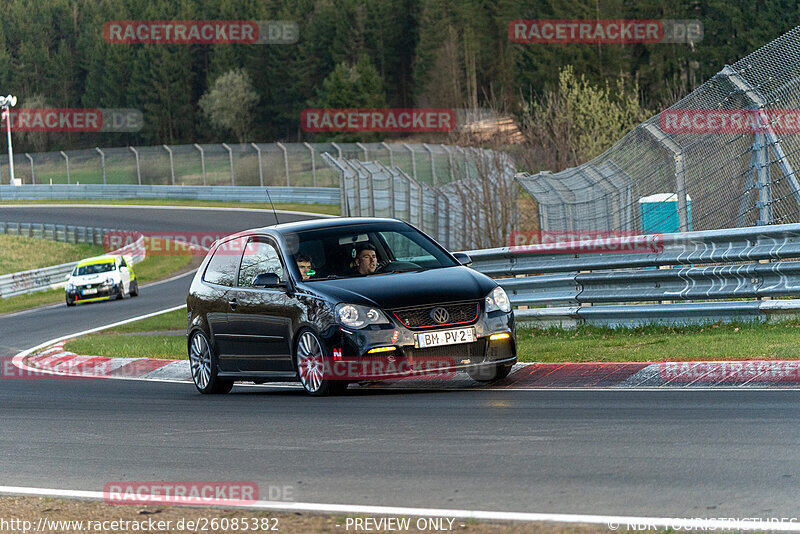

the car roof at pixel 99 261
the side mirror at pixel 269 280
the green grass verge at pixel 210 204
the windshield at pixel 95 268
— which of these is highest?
the green grass verge at pixel 210 204

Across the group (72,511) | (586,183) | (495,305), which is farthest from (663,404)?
(586,183)

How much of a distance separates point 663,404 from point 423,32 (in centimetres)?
11192

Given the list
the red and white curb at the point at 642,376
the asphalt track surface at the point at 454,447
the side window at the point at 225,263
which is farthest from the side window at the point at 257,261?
the red and white curb at the point at 642,376

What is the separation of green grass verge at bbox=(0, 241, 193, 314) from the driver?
25.6m

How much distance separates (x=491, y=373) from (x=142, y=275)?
32697 mm

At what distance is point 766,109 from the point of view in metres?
11.8

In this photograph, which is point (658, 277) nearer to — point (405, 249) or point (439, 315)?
point (405, 249)

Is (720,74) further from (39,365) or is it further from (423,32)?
(423,32)

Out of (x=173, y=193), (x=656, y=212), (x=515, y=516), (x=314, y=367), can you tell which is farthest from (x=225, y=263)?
(x=173, y=193)

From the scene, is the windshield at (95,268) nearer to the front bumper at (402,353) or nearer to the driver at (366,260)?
the driver at (366,260)

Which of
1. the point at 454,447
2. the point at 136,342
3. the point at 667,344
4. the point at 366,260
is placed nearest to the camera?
the point at 454,447

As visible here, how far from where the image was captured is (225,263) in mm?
11922

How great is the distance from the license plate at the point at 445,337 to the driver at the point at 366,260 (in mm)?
1248

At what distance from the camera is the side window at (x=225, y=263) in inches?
462
